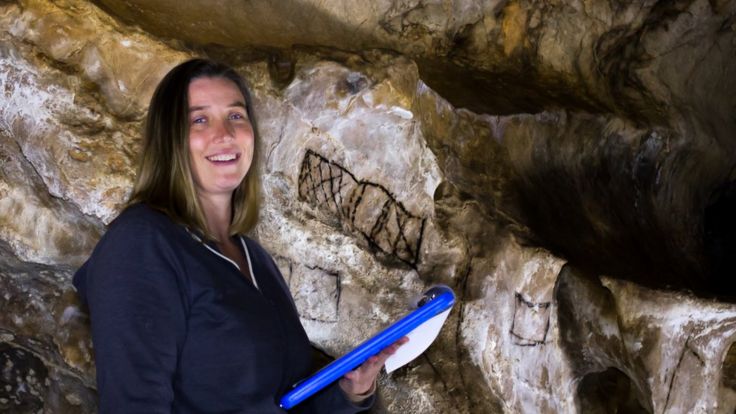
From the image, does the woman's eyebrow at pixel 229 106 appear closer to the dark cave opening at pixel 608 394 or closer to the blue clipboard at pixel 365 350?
the blue clipboard at pixel 365 350

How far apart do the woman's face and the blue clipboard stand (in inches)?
14.3

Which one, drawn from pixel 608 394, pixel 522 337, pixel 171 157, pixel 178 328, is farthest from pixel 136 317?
pixel 608 394

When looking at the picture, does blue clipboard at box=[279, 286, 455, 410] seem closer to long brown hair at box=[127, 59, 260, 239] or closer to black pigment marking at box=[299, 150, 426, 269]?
long brown hair at box=[127, 59, 260, 239]

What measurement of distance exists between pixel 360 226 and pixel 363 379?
0.63 meters

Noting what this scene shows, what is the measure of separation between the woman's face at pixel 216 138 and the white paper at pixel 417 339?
42 centimetres

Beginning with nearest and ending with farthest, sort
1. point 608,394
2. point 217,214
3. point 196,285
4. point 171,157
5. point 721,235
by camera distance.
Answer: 1. point 196,285
2. point 171,157
3. point 217,214
4. point 608,394
5. point 721,235

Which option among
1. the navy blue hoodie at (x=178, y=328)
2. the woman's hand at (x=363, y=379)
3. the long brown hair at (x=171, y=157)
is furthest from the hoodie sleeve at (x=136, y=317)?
the woman's hand at (x=363, y=379)

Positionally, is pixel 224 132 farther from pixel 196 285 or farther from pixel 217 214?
pixel 196 285

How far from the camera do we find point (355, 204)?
216 centimetres

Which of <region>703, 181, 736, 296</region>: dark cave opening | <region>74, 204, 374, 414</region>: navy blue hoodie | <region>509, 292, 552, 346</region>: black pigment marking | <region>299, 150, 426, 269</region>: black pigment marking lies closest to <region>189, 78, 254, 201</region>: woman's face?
<region>74, 204, 374, 414</region>: navy blue hoodie

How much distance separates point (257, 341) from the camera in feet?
4.47

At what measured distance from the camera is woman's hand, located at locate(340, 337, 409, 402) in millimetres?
1594

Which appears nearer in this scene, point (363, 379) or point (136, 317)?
point (136, 317)

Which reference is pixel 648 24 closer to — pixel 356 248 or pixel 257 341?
pixel 356 248
